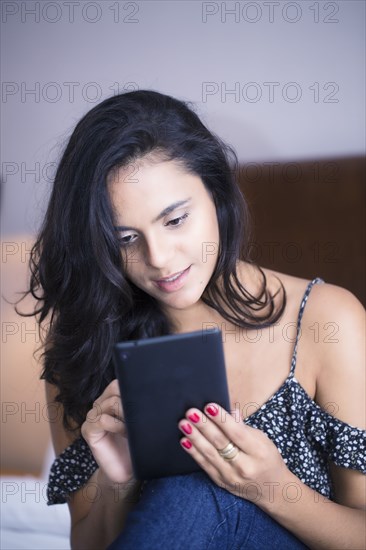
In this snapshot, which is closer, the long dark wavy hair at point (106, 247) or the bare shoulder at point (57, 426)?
the long dark wavy hair at point (106, 247)

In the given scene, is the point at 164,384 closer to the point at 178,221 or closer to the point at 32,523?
the point at 178,221

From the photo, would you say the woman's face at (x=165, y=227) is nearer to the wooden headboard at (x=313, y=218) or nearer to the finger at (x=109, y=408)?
the finger at (x=109, y=408)

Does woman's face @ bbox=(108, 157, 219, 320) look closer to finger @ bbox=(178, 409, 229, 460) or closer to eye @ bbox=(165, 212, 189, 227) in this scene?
eye @ bbox=(165, 212, 189, 227)

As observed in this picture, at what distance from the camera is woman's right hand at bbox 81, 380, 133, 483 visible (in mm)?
988

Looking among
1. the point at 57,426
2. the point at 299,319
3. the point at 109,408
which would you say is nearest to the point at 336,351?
the point at 299,319

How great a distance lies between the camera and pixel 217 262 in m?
1.16

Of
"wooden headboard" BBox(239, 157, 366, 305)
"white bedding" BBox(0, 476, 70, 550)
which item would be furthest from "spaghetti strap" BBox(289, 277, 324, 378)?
"white bedding" BBox(0, 476, 70, 550)

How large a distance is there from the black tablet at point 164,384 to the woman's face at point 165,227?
0.20 m

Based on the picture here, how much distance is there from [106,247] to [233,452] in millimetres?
369

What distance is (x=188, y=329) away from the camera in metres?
1.24

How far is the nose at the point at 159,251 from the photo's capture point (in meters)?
1.00

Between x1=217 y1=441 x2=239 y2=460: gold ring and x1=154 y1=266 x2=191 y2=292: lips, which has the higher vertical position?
x1=154 y1=266 x2=191 y2=292: lips

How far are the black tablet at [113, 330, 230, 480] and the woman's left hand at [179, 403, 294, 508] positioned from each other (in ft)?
0.06

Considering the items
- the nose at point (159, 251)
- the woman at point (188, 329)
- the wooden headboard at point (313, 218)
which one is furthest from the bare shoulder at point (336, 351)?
the wooden headboard at point (313, 218)
